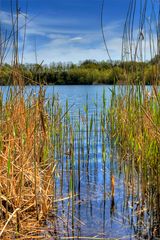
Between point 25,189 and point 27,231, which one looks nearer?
point 27,231

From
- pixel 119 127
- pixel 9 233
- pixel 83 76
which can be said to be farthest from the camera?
pixel 83 76

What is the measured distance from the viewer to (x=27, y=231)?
2844mm

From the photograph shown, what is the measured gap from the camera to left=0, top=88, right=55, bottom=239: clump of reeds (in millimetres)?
2820

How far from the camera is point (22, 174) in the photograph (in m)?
2.77

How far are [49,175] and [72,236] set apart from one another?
2.30 ft

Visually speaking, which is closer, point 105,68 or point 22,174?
point 22,174

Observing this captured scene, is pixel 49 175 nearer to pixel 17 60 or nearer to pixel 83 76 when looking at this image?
pixel 17 60

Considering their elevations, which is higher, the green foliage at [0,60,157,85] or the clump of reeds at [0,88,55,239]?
the green foliage at [0,60,157,85]

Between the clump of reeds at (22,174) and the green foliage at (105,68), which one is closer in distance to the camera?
the clump of reeds at (22,174)

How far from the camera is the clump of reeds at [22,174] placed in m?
2.82

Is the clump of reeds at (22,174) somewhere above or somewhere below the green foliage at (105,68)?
below

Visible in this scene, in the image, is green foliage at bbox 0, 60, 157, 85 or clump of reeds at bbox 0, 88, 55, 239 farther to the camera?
green foliage at bbox 0, 60, 157, 85

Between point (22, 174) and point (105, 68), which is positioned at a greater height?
point (105, 68)

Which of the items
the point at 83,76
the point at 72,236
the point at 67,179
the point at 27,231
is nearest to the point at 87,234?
the point at 72,236
